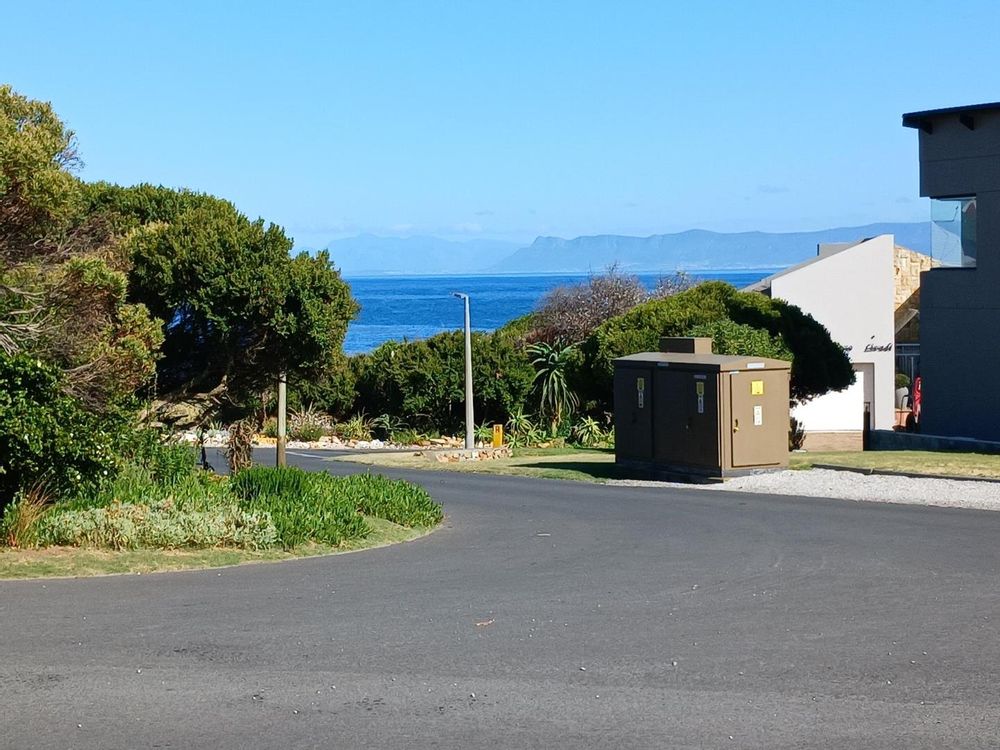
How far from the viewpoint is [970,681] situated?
25.4 ft

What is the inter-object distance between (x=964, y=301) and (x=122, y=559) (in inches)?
877

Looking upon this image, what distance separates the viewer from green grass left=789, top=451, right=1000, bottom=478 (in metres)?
21.4

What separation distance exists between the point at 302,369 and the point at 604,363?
17.7 m

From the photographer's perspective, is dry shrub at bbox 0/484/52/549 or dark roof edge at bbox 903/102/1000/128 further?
dark roof edge at bbox 903/102/1000/128

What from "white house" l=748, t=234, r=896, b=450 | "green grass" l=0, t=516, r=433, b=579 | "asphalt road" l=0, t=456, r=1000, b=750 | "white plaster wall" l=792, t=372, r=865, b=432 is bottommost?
"asphalt road" l=0, t=456, r=1000, b=750

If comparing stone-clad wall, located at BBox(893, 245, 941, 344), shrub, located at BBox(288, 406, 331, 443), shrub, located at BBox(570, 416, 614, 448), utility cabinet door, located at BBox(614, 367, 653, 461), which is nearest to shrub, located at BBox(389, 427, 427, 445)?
shrub, located at BBox(288, 406, 331, 443)

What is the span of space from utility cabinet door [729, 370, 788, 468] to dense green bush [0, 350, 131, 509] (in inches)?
487

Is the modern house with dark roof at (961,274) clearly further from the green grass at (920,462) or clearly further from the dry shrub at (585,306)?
the dry shrub at (585,306)

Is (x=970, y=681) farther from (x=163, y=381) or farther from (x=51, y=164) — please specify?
(x=163, y=381)

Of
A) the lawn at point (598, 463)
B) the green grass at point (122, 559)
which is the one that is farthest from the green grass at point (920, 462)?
the green grass at point (122, 559)

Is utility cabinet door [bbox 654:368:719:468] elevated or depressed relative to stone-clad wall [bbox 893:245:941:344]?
depressed

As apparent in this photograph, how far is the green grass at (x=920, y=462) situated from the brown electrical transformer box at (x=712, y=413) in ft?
4.69

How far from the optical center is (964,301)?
2909 cm

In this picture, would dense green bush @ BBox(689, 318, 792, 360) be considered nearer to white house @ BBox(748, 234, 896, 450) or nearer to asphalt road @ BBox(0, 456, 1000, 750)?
white house @ BBox(748, 234, 896, 450)
